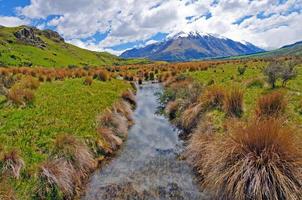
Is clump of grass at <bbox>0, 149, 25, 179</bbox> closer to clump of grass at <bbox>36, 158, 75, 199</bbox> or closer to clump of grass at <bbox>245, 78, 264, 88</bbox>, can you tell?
clump of grass at <bbox>36, 158, 75, 199</bbox>

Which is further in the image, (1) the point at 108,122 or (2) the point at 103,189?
(1) the point at 108,122

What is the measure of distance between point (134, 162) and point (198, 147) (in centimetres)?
291

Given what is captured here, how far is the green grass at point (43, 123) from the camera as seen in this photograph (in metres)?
10.1

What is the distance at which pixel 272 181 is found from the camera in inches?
315

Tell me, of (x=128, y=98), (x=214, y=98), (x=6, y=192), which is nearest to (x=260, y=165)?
(x=6, y=192)

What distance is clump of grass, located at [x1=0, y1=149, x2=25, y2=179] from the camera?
9117mm

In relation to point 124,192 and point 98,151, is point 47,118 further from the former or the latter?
point 124,192

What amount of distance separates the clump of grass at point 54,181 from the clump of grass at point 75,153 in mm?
Answer: 743

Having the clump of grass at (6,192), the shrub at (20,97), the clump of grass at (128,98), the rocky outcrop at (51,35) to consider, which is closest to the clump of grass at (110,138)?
the shrub at (20,97)

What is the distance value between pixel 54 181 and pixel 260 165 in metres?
6.24

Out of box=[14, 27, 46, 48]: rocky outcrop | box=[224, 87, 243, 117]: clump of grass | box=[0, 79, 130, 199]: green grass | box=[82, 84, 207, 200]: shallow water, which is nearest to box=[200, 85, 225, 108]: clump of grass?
box=[224, 87, 243, 117]: clump of grass

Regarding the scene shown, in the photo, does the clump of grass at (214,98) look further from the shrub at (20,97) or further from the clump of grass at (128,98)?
the shrub at (20,97)

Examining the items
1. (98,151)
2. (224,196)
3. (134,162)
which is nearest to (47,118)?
(98,151)

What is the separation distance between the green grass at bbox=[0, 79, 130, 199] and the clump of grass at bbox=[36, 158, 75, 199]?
27 cm
